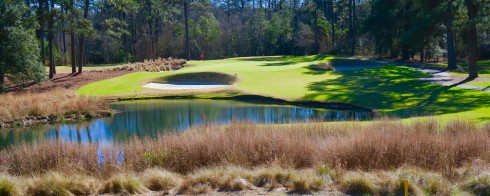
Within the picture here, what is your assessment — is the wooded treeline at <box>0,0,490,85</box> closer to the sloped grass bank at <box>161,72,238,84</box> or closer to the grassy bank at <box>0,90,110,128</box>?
the sloped grass bank at <box>161,72,238,84</box>

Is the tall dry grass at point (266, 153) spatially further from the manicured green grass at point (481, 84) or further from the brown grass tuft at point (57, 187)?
the manicured green grass at point (481, 84)

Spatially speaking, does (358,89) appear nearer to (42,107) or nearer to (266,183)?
(42,107)

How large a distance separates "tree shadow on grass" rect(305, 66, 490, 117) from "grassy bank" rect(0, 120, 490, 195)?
28.8ft

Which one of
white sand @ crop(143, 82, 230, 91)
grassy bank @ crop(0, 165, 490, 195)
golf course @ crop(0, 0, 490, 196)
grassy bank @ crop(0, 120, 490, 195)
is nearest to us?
grassy bank @ crop(0, 165, 490, 195)

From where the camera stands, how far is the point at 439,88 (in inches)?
1088

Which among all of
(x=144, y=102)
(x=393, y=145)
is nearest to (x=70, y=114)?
(x=144, y=102)

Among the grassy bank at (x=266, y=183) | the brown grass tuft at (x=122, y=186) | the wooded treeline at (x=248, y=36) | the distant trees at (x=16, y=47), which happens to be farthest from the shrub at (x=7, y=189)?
the wooded treeline at (x=248, y=36)

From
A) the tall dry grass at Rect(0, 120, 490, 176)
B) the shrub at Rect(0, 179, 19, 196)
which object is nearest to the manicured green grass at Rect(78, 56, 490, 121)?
the tall dry grass at Rect(0, 120, 490, 176)

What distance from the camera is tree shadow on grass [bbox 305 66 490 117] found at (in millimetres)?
21688

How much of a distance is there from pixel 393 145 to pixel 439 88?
18.5m

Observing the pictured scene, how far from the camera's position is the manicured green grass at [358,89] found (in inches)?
855

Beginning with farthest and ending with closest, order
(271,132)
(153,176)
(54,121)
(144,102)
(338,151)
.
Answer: (144,102) → (54,121) → (271,132) → (338,151) → (153,176)

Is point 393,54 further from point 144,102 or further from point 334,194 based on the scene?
point 334,194

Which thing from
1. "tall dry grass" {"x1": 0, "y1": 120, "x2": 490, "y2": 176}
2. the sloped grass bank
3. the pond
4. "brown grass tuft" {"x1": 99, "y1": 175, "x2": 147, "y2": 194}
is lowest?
the pond
